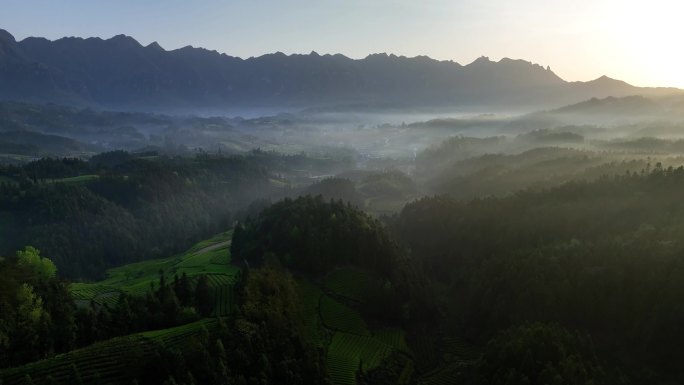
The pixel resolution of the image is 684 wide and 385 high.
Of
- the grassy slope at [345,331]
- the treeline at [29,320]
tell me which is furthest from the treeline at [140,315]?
the grassy slope at [345,331]

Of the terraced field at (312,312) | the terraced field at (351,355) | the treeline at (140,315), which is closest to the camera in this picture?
the treeline at (140,315)

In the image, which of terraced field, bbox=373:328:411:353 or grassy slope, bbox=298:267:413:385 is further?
terraced field, bbox=373:328:411:353

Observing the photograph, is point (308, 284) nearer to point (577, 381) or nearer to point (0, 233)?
point (577, 381)

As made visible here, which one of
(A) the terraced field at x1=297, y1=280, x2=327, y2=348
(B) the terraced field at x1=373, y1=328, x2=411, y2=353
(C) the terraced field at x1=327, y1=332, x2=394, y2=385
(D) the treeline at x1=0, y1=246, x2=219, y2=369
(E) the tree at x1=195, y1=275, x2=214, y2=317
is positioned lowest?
(B) the terraced field at x1=373, y1=328, x2=411, y2=353

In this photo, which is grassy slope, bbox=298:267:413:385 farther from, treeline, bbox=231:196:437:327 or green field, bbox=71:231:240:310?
green field, bbox=71:231:240:310

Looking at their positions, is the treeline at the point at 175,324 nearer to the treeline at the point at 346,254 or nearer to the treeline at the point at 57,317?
the treeline at the point at 57,317

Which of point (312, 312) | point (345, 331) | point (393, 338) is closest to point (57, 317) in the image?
point (312, 312)

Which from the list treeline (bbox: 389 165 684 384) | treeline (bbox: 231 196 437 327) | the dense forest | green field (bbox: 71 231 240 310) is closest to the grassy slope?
the dense forest
